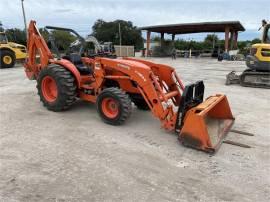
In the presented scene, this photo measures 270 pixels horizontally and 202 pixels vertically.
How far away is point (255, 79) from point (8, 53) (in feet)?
44.2

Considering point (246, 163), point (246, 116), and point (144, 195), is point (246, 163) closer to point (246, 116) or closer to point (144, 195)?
point (144, 195)

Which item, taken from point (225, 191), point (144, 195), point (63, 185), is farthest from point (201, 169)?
point (63, 185)

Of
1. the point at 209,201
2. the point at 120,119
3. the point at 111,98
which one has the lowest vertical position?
the point at 209,201

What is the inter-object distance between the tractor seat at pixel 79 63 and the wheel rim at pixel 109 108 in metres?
1.18

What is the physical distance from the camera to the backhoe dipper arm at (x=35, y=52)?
6.34 metres

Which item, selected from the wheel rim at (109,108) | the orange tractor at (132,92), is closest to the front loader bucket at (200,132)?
the orange tractor at (132,92)

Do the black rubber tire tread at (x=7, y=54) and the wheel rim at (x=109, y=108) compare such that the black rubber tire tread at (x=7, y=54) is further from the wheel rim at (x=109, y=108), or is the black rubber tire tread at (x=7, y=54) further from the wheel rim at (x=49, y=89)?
the wheel rim at (x=109, y=108)

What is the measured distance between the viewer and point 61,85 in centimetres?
551

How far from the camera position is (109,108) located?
5148 millimetres

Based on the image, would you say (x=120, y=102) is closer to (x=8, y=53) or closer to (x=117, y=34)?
(x=8, y=53)

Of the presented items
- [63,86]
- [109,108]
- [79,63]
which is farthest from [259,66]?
[63,86]

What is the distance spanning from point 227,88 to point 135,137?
6.06m

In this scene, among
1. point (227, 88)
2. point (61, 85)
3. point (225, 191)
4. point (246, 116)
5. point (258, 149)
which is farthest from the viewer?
point (227, 88)

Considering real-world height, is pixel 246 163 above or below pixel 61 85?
below
